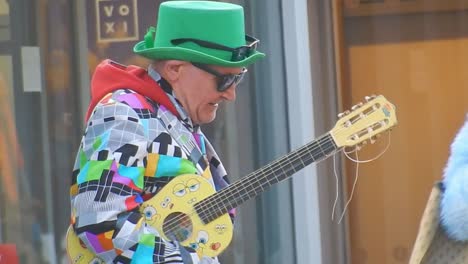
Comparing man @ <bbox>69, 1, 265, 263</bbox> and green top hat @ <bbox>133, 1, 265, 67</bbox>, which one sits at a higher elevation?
green top hat @ <bbox>133, 1, 265, 67</bbox>

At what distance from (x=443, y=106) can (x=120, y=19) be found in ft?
5.62

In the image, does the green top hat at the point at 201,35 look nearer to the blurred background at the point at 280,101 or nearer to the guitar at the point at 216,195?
the guitar at the point at 216,195

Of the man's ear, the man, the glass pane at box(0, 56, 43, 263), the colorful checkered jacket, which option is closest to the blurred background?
the glass pane at box(0, 56, 43, 263)

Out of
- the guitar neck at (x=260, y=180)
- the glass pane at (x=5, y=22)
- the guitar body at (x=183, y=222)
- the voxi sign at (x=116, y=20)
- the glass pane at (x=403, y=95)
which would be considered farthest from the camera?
the glass pane at (x=403, y=95)

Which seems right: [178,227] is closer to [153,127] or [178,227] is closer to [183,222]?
[183,222]

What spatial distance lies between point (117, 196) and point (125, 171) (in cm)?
7

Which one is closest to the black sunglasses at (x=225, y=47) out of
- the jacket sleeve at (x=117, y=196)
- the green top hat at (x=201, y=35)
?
the green top hat at (x=201, y=35)

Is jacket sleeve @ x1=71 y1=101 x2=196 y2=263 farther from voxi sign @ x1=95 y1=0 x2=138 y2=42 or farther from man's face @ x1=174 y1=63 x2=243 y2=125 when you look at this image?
voxi sign @ x1=95 y1=0 x2=138 y2=42

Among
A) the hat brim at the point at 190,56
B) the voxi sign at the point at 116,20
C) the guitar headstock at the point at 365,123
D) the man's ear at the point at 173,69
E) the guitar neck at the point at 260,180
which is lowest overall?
the guitar neck at the point at 260,180

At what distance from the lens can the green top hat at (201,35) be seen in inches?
128

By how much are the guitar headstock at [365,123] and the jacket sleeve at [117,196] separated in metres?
0.58

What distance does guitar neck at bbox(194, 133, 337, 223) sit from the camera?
319 cm

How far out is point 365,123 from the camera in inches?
129

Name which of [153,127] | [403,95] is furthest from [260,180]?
[403,95]
